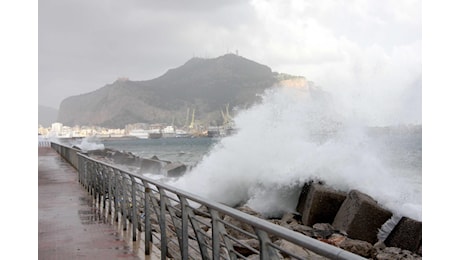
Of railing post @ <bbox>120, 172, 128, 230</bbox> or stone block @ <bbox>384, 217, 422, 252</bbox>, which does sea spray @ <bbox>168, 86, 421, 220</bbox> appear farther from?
railing post @ <bbox>120, 172, 128, 230</bbox>

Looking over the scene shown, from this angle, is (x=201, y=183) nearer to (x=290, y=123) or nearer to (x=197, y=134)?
(x=290, y=123)

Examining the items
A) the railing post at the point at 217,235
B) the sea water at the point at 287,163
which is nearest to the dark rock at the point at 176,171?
the sea water at the point at 287,163

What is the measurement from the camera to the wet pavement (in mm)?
5062

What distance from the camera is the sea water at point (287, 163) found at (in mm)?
13164

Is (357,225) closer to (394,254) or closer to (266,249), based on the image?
(394,254)

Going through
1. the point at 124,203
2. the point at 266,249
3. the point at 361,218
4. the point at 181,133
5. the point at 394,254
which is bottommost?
the point at 394,254

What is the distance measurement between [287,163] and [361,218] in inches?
243

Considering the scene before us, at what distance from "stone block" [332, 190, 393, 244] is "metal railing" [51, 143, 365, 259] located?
252 centimetres

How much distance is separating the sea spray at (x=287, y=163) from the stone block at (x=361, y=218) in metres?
1.31

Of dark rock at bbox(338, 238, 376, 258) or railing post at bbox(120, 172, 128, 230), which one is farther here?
dark rock at bbox(338, 238, 376, 258)

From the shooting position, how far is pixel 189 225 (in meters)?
5.62

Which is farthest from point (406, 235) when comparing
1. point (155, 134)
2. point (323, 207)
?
point (155, 134)

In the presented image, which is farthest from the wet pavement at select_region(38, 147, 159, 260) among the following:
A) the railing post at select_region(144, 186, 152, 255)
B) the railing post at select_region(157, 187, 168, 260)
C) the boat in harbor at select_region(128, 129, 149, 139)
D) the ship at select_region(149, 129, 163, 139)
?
the ship at select_region(149, 129, 163, 139)
